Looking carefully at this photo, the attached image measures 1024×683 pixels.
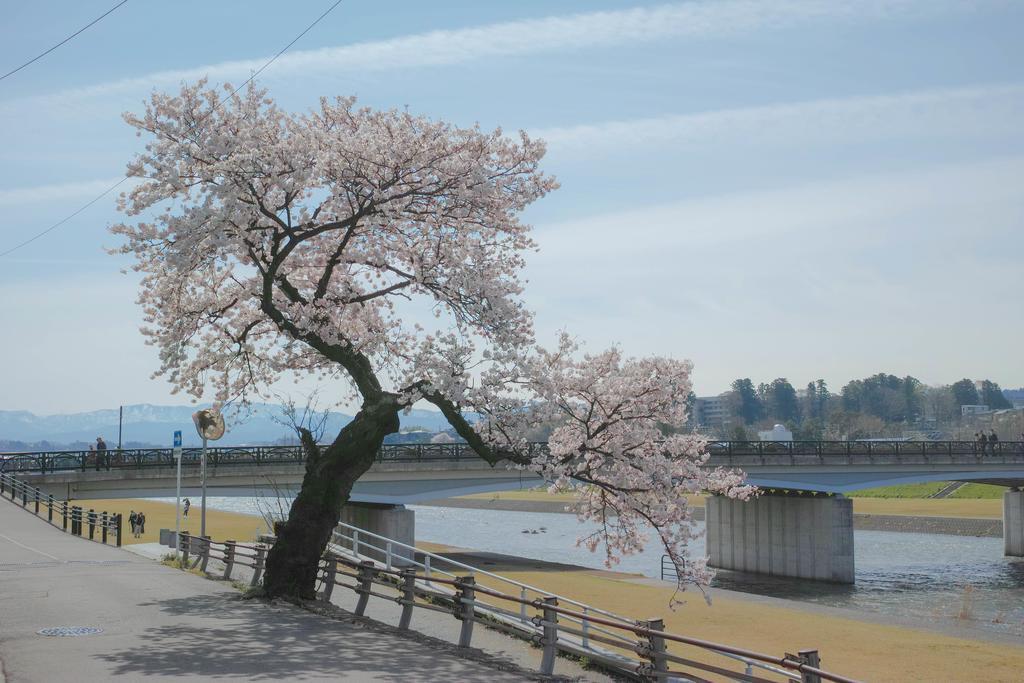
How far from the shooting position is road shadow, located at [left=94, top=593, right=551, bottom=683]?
1305cm

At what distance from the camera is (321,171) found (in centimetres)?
1914

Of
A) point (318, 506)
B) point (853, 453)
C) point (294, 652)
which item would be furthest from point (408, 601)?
point (853, 453)

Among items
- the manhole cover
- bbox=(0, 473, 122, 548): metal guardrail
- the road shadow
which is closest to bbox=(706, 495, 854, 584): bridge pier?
bbox=(0, 473, 122, 548): metal guardrail

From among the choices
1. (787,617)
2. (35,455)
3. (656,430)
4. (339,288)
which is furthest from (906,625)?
(35,455)

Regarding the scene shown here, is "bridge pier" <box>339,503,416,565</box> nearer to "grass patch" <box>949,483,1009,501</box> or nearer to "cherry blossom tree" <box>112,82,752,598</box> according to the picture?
"cherry blossom tree" <box>112,82,752,598</box>

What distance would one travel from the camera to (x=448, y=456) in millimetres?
51000

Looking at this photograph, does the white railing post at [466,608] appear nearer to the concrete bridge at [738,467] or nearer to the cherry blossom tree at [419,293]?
the cherry blossom tree at [419,293]

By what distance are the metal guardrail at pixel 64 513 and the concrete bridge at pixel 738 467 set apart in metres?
0.60

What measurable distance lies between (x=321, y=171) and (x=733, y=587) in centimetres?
4397

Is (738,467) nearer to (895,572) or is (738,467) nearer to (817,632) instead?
(895,572)

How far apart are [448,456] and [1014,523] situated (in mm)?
45390

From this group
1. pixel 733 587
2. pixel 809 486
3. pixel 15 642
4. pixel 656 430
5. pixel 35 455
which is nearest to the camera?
pixel 15 642

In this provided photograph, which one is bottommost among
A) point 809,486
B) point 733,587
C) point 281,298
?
point 733,587

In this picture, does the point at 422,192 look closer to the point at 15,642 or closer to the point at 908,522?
the point at 15,642
